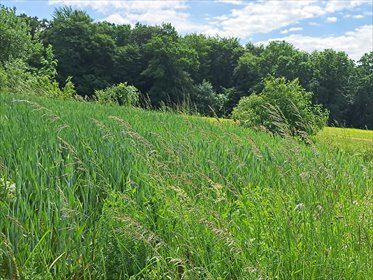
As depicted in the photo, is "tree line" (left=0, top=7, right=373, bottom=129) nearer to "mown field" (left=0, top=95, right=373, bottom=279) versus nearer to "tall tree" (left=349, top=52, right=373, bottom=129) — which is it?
"tall tree" (left=349, top=52, right=373, bottom=129)

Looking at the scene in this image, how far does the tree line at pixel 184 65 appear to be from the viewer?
5584 cm

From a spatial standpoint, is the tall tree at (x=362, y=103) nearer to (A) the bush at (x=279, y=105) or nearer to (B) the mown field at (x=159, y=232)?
(A) the bush at (x=279, y=105)

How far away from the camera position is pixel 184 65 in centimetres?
5966

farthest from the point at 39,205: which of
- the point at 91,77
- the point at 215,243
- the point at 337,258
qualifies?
the point at 91,77

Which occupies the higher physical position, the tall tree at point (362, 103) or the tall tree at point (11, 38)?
the tall tree at point (11, 38)

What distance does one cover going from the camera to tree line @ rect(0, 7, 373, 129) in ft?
183

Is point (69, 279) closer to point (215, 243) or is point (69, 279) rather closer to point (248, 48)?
point (215, 243)

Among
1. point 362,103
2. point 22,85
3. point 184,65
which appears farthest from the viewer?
point 362,103

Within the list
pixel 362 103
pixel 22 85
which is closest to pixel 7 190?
pixel 22 85

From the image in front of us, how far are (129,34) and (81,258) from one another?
6690 centimetres

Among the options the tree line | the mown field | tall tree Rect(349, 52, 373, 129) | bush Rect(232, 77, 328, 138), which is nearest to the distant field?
the mown field

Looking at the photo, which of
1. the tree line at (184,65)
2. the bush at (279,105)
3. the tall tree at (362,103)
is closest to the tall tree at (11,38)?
the bush at (279,105)

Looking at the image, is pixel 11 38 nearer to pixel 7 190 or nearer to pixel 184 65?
pixel 7 190

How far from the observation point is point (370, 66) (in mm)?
73438
